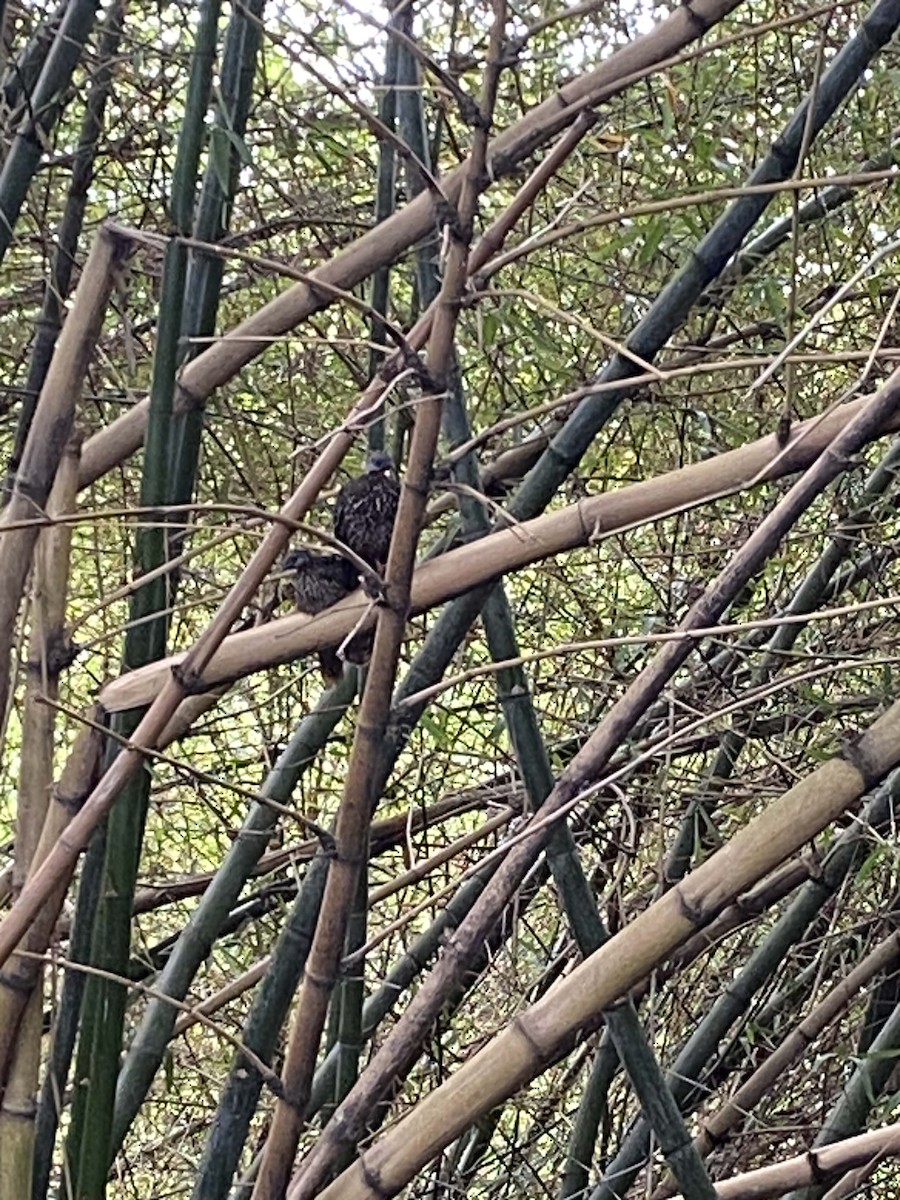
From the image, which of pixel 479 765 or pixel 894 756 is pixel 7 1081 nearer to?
pixel 894 756

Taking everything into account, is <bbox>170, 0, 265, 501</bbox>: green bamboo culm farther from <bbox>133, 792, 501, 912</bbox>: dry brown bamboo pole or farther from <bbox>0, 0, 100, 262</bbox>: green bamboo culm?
<bbox>133, 792, 501, 912</bbox>: dry brown bamboo pole

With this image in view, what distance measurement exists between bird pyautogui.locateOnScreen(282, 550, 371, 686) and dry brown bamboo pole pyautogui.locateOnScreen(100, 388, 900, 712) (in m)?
0.04

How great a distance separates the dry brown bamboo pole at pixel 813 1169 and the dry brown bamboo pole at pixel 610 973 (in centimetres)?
24

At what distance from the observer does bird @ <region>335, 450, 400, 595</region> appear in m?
1.11

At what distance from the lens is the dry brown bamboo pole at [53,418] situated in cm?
93

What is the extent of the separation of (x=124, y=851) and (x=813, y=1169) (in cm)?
51

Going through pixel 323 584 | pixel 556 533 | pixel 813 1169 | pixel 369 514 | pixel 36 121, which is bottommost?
pixel 813 1169

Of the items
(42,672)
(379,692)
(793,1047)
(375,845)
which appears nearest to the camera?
(379,692)

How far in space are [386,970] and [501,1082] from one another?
68cm

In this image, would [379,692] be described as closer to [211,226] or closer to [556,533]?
[556,533]

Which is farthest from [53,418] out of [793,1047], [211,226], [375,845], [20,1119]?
[793,1047]

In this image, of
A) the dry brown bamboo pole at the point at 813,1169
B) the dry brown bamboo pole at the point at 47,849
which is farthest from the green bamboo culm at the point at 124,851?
the dry brown bamboo pole at the point at 813,1169

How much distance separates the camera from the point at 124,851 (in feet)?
2.97

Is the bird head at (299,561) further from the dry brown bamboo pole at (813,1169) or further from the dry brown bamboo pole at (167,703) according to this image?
the dry brown bamboo pole at (813,1169)
